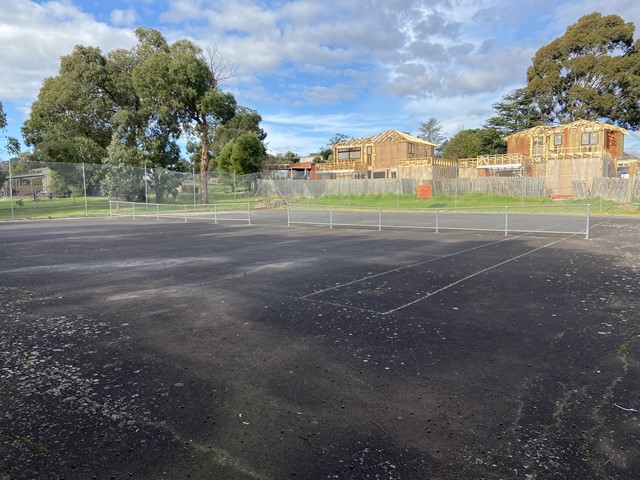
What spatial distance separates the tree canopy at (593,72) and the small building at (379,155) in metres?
16.4

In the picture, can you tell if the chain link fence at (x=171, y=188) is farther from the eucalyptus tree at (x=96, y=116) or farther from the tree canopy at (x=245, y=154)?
the tree canopy at (x=245, y=154)

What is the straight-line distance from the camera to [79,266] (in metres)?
10.3

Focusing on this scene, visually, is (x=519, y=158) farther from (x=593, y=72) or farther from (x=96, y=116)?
(x=96, y=116)

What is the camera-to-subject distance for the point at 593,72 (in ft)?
168

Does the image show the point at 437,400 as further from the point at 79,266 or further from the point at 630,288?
the point at 79,266

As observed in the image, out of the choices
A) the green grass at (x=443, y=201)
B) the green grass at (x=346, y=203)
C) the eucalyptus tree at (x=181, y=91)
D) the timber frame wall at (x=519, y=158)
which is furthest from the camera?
the timber frame wall at (x=519, y=158)

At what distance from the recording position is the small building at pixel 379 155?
5638cm

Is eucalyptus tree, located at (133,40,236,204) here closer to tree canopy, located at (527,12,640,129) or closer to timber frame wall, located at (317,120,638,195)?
timber frame wall, located at (317,120,638,195)

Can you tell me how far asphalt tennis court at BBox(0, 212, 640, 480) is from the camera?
9.63ft

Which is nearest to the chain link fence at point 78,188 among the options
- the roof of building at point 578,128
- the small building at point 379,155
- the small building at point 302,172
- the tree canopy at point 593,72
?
the small building at point 302,172

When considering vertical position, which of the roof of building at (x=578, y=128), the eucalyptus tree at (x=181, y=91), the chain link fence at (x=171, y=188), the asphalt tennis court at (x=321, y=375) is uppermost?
the eucalyptus tree at (x=181, y=91)

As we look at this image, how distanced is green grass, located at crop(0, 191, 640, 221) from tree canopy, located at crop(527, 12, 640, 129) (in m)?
26.2

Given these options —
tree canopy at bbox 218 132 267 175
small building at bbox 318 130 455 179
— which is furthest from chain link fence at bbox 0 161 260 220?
small building at bbox 318 130 455 179

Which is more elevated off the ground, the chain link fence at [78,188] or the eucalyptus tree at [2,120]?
the eucalyptus tree at [2,120]
